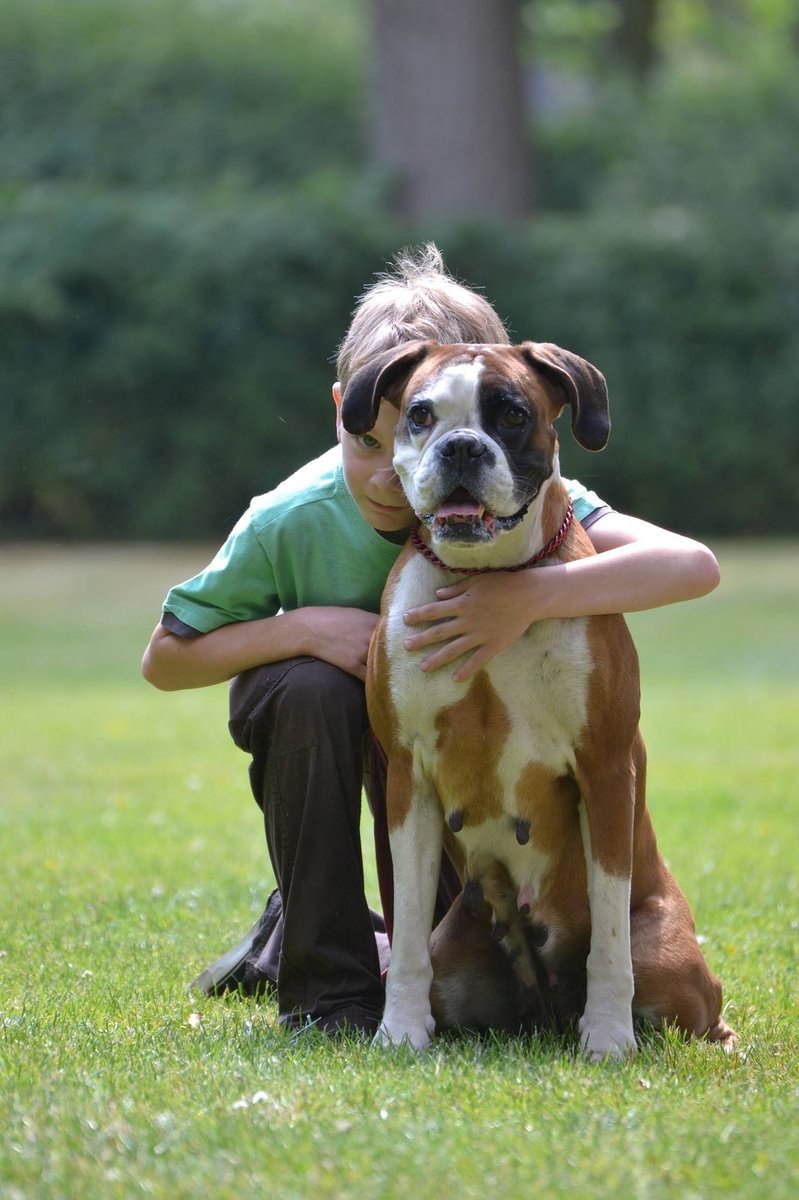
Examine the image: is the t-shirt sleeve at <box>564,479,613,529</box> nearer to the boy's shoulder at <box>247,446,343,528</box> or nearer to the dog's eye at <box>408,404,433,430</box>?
the boy's shoulder at <box>247,446,343,528</box>

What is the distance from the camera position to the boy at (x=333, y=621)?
389 cm

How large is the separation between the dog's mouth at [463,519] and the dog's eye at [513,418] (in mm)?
185

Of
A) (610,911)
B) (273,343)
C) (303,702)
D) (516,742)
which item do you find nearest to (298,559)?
(303,702)

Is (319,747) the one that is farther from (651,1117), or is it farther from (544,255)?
(544,255)

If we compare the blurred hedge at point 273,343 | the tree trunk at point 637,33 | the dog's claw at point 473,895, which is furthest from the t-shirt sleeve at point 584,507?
the tree trunk at point 637,33

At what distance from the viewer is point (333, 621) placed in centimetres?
405

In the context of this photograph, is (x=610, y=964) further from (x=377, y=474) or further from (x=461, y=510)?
(x=377, y=474)

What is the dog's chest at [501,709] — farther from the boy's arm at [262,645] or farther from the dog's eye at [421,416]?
the dog's eye at [421,416]

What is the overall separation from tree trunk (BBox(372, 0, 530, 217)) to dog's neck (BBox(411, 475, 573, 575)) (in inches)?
631

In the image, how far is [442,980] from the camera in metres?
3.97

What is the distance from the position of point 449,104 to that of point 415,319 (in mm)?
16084

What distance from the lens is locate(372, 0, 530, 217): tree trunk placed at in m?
19.0

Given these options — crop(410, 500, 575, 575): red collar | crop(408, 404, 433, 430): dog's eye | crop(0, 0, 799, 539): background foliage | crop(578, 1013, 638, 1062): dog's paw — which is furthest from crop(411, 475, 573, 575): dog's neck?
crop(0, 0, 799, 539): background foliage

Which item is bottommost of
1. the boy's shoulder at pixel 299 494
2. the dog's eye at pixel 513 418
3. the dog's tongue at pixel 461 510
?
the boy's shoulder at pixel 299 494
